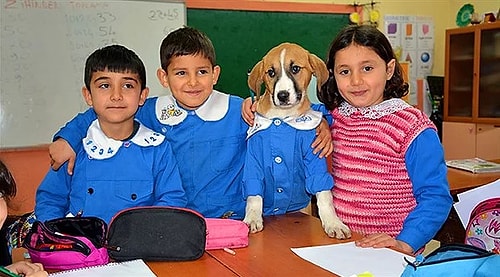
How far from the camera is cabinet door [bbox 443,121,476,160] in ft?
15.8

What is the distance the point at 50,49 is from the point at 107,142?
223 centimetres

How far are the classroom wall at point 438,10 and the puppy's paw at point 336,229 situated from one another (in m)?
3.56

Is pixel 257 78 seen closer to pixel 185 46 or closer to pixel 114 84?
pixel 185 46

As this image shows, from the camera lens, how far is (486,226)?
6.40 feet

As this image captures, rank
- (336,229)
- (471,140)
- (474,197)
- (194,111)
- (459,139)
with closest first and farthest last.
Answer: (336,229) < (194,111) < (474,197) < (471,140) < (459,139)

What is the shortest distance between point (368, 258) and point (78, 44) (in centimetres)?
296

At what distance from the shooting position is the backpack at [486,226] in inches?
76.0

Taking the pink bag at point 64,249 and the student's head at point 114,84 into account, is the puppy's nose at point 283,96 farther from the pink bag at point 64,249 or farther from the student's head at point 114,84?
the pink bag at point 64,249

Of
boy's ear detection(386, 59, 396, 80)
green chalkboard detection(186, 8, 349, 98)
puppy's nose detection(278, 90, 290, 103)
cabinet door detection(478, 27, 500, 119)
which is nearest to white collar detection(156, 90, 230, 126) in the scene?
puppy's nose detection(278, 90, 290, 103)

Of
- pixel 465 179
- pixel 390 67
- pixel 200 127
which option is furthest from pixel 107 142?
pixel 465 179

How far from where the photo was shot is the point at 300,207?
6.16 feet

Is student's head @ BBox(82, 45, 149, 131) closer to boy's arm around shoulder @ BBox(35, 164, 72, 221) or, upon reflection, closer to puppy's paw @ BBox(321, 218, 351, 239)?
boy's arm around shoulder @ BBox(35, 164, 72, 221)

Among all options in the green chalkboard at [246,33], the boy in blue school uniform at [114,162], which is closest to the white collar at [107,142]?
the boy in blue school uniform at [114,162]

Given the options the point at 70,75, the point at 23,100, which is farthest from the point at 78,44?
the point at 23,100
